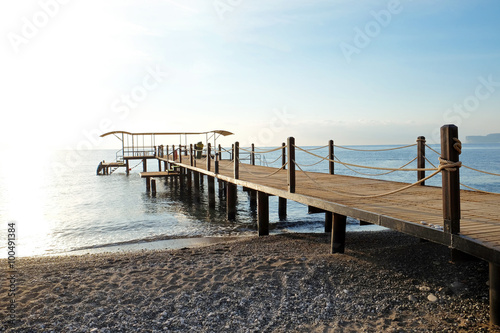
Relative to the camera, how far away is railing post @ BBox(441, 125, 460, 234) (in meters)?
4.12

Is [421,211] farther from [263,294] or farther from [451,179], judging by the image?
[263,294]

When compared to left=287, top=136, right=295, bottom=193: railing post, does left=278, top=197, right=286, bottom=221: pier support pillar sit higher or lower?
lower

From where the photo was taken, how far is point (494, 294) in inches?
169

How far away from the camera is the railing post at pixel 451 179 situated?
4.12 m

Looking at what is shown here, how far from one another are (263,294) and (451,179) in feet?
11.0

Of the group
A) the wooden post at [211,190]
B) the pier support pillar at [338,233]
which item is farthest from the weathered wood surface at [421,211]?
the wooden post at [211,190]

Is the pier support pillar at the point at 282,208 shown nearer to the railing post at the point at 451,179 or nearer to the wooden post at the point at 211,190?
the wooden post at the point at 211,190

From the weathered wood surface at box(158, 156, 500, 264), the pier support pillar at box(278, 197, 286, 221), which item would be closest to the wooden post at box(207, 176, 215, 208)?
the pier support pillar at box(278, 197, 286, 221)

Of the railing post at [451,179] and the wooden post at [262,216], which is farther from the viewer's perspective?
the wooden post at [262,216]

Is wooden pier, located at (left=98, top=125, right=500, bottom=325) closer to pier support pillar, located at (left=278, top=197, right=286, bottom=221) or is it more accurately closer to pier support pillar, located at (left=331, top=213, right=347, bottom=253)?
pier support pillar, located at (left=331, top=213, right=347, bottom=253)

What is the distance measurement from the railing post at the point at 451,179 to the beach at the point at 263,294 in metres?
1.42

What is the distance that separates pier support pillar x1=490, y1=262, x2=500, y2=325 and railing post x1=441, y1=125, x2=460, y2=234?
2.17 feet

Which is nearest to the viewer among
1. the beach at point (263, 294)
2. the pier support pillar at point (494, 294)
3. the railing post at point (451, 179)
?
the railing post at point (451, 179)

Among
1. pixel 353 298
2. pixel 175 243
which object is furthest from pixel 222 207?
pixel 353 298
